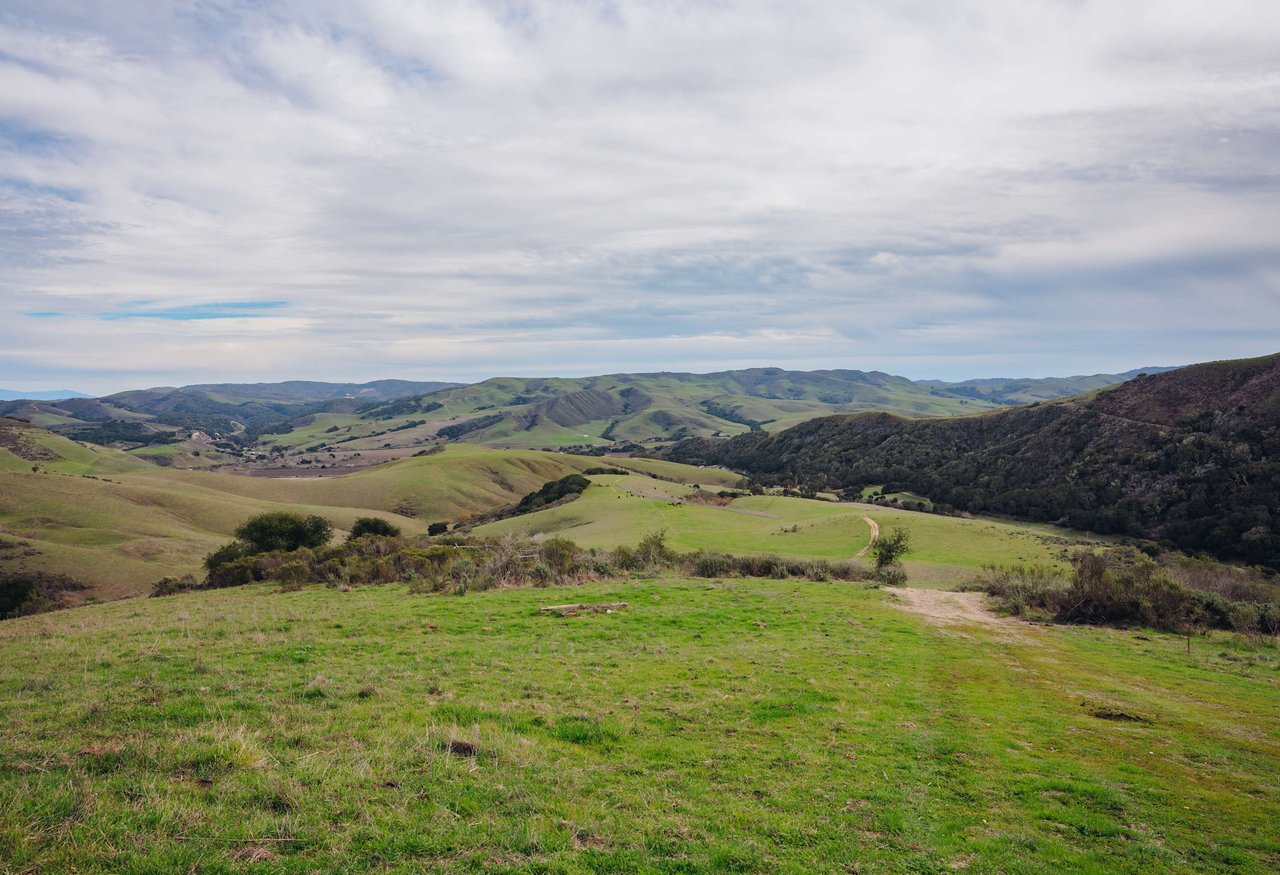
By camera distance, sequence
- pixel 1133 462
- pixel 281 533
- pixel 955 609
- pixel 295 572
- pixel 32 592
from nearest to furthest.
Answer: pixel 955 609 → pixel 295 572 → pixel 32 592 → pixel 281 533 → pixel 1133 462

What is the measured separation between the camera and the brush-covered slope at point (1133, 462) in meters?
64.0

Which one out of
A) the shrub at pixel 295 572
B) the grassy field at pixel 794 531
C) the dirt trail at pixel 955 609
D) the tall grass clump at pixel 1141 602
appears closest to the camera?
the dirt trail at pixel 955 609

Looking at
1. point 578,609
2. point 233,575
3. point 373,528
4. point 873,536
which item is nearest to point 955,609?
point 578,609

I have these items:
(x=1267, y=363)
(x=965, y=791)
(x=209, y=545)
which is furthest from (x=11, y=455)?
(x=1267, y=363)

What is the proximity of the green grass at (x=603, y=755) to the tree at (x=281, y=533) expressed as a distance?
32.0 meters

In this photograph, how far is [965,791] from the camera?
28.7ft

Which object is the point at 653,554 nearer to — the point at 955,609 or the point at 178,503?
the point at 955,609

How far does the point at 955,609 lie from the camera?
26828mm

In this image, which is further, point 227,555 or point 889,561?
point 227,555

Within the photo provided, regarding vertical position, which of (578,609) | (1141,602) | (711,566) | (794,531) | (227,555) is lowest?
(794,531)

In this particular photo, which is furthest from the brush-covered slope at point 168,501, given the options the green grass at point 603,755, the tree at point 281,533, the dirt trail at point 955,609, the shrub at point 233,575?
the dirt trail at point 955,609

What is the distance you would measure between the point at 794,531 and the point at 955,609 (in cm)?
3353

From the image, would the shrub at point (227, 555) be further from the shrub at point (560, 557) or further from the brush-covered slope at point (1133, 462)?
the brush-covered slope at point (1133, 462)

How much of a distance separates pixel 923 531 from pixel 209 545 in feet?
258
